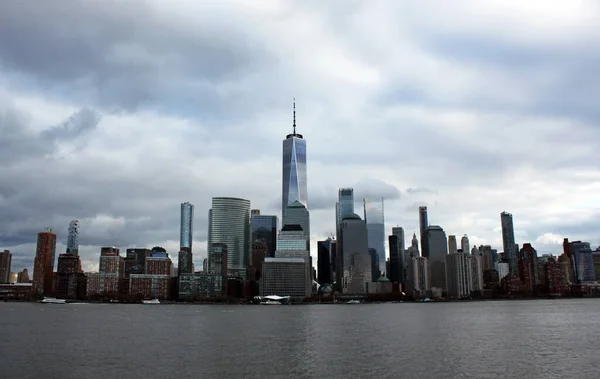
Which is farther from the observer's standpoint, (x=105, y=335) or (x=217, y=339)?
(x=105, y=335)

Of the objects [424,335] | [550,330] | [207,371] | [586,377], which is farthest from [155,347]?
[550,330]

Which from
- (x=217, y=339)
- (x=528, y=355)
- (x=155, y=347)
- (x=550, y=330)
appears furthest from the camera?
(x=550, y=330)

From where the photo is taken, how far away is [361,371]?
229 ft

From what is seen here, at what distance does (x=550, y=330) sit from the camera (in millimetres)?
129125

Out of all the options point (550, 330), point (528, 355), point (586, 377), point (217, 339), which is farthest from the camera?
point (550, 330)

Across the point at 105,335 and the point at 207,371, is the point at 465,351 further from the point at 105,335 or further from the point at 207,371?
the point at 105,335

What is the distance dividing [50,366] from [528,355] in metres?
70.4

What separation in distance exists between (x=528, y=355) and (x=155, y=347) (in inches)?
2446

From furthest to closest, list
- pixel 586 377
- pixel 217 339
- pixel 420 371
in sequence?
pixel 217 339 < pixel 420 371 < pixel 586 377

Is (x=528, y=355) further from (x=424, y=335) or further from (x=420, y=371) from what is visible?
(x=424, y=335)

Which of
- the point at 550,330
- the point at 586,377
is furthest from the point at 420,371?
the point at 550,330

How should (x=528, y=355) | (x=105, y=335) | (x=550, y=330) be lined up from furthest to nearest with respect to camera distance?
1. (x=550, y=330)
2. (x=105, y=335)
3. (x=528, y=355)

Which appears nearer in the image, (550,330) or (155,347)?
(155,347)

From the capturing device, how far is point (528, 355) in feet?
273
